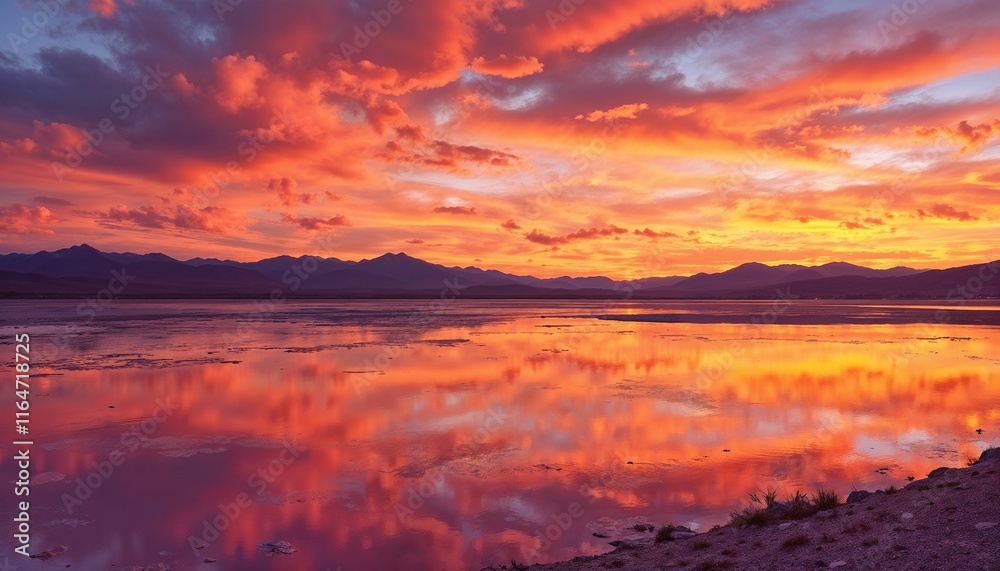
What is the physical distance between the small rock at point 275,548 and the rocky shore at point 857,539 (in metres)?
2.76

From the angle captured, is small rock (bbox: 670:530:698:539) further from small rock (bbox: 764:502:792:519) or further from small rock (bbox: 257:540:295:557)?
small rock (bbox: 257:540:295:557)

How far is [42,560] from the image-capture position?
24.8 feet

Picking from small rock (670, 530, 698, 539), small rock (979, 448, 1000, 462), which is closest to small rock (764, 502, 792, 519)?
small rock (670, 530, 698, 539)

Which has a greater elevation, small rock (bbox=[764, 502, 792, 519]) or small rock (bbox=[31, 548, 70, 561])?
small rock (bbox=[764, 502, 792, 519])

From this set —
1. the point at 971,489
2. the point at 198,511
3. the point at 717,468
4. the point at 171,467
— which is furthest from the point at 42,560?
the point at 971,489

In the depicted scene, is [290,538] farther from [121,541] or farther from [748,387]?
[748,387]

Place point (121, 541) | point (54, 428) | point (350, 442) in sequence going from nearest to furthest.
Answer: point (121, 541) → point (350, 442) → point (54, 428)

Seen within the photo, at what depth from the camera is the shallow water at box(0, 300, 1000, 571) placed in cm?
846

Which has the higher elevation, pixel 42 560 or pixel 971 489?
pixel 971 489

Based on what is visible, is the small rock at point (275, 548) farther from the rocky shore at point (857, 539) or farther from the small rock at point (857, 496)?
the small rock at point (857, 496)

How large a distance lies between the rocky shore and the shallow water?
888mm

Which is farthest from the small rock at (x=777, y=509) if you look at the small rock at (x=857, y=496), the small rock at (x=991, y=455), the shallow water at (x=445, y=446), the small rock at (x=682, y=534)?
the small rock at (x=991, y=455)

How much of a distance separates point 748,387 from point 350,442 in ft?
41.6

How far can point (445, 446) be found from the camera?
12711 mm
